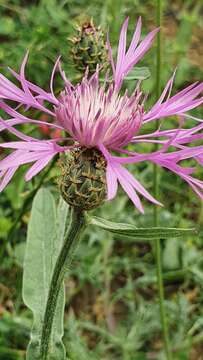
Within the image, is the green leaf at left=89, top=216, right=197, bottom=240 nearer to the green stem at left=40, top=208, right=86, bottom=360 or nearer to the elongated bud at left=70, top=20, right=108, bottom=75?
the green stem at left=40, top=208, right=86, bottom=360

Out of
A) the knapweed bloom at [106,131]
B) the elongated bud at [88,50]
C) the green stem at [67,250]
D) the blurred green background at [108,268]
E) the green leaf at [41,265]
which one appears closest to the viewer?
the knapweed bloom at [106,131]

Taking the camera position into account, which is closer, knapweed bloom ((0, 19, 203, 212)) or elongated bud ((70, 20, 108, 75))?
knapweed bloom ((0, 19, 203, 212))

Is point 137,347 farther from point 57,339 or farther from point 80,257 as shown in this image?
point 57,339

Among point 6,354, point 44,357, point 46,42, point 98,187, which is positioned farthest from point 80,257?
point 98,187

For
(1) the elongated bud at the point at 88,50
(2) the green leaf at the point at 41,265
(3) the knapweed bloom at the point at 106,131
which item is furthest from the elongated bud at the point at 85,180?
(1) the elongated bud at the point at 88,50

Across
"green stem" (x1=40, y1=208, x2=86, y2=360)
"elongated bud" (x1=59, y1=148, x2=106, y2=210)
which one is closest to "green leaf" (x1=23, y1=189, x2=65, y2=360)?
"green stem" (x1=40, y1=208, x2=86, y2=360)

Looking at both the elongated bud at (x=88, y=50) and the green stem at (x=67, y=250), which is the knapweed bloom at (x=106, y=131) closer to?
the green stem at (x=67, y=250)
